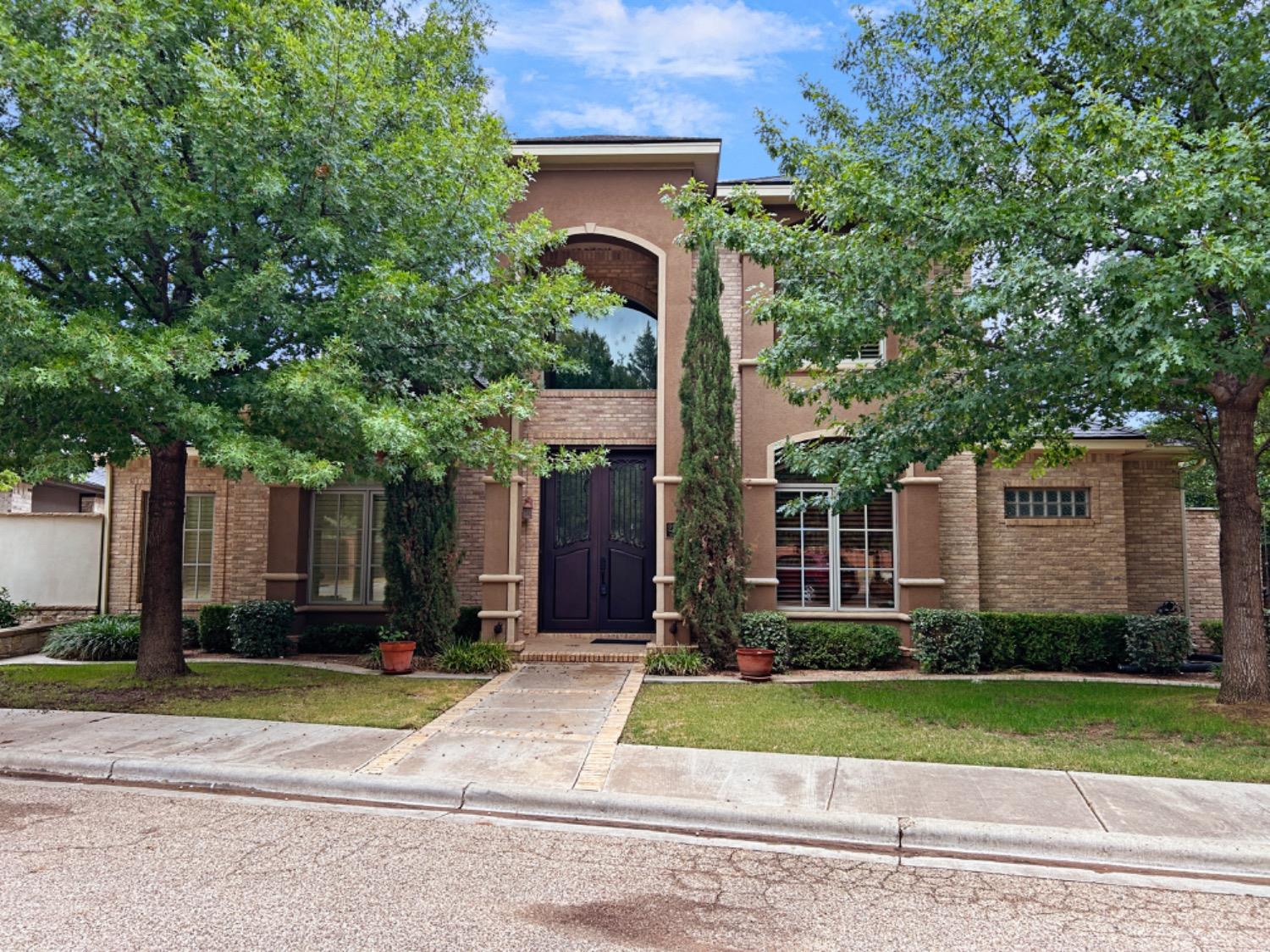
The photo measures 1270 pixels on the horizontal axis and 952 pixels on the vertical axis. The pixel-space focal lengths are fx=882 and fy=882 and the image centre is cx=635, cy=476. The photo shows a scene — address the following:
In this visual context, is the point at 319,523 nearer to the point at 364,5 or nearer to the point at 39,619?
the point at 39,619

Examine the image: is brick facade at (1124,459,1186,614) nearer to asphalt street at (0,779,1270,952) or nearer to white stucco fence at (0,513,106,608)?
asphalt street at (0,779,1270,952)

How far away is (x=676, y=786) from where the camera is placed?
6328 mm

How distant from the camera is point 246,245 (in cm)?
844

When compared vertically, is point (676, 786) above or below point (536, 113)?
below

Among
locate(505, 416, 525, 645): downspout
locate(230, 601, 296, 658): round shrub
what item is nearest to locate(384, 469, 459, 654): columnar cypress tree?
locate(505, 416, 525, 645): downspout

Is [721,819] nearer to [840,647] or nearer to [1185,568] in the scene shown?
[840,647]

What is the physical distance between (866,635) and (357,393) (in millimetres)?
7337

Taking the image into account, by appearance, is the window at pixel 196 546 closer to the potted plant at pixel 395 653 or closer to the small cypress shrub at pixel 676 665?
the potted plant at pixel 395 653

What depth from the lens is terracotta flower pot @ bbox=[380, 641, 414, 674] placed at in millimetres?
11016

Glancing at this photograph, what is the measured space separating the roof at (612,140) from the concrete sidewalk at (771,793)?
8.56 m

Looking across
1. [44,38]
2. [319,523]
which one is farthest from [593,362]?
[44,38]

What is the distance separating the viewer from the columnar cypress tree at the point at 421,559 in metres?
11.7

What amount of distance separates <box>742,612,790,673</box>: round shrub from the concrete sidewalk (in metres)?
4.17

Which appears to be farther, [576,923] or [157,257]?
[157,257]
